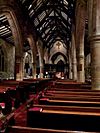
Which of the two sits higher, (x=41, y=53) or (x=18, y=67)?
(x=41, y=53)

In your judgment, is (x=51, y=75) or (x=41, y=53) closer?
(x=41, y=53)

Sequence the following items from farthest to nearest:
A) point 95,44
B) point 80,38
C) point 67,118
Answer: point 80,38, point 95,44, point 67,118

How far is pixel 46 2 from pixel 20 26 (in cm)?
520

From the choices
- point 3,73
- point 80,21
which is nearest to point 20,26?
point 80,21

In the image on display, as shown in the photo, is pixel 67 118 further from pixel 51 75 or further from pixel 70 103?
pixel 51 75

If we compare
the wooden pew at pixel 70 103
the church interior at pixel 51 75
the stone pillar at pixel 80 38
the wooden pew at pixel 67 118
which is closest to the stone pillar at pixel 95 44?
the church interior at pixel 51 75

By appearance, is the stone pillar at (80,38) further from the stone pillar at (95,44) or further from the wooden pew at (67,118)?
the wooden pew at (67,118)

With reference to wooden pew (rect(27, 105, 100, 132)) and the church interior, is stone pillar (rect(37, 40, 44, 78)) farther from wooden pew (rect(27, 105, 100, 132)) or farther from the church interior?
wooden pew (rect(27, 105, 100, 132))

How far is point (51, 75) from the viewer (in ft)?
117

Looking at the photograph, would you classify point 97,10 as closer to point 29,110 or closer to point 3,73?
point 29,110

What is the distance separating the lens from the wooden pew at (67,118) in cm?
327

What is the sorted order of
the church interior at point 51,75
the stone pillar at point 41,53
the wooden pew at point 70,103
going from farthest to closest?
the stone pillar at point 41,53 → the wooden pew at point 70,103 → the church interior at point 51,75

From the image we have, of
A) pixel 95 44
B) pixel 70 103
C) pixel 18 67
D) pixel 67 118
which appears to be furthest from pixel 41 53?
pixel 67 118

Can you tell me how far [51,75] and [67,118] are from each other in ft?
106
